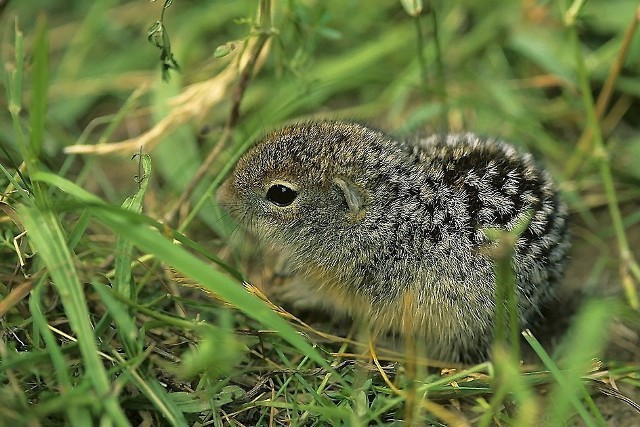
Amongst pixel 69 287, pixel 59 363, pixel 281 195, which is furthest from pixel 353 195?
pixel 59 363

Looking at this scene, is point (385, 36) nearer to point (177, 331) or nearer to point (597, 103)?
point (597, 103)

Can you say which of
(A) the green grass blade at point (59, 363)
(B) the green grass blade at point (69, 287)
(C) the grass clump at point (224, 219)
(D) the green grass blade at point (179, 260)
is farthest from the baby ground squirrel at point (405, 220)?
(A) the green grass blade at point (59, 363)

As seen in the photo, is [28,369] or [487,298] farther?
[487,298]

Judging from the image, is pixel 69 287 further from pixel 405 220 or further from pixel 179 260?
pixel 405 220

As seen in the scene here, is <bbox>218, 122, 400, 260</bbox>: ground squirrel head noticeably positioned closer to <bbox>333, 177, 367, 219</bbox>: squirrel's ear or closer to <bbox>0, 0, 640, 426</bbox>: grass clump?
<bbox>333, 177, 367, 219</bbox>: squirrel's ear

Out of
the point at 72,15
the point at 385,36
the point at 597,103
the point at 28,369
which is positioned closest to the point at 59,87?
the point at 72,15

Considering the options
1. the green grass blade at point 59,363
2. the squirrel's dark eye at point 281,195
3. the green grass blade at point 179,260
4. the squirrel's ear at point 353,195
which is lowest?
the green grass blade at point 59,363

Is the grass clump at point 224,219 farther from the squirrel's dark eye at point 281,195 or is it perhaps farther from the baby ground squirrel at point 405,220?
the squirrel's dark eye at point 281,195
